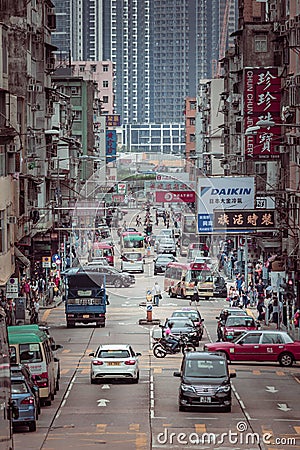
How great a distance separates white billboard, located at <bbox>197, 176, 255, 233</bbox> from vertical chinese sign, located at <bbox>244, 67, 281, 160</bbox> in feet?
36.4

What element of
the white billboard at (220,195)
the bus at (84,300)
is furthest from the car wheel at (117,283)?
the white billboard at (220,195)

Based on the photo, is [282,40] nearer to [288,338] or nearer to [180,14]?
[288,338]

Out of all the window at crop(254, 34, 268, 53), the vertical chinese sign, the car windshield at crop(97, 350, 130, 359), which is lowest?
the car windshield at crop(97, 350, 130, 359)

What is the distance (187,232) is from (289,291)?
597cm

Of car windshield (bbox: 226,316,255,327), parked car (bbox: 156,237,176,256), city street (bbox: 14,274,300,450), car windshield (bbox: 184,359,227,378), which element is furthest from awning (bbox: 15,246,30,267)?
car windshield (bbox: 184,359,227,378)

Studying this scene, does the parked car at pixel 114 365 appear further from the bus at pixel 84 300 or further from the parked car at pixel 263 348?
the bus at pixel 84 300

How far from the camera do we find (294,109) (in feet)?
193

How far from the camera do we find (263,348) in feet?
135

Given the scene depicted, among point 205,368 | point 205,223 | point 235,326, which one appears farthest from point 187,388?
point 205,223

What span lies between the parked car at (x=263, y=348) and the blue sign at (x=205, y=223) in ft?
33.3

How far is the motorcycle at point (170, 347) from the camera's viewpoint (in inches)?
1726

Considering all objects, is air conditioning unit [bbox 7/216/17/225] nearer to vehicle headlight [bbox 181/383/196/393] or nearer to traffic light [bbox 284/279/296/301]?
traffic light [bbox 284/279/296/301]

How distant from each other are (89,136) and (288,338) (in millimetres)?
88692

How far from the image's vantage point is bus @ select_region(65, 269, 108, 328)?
180 feet
